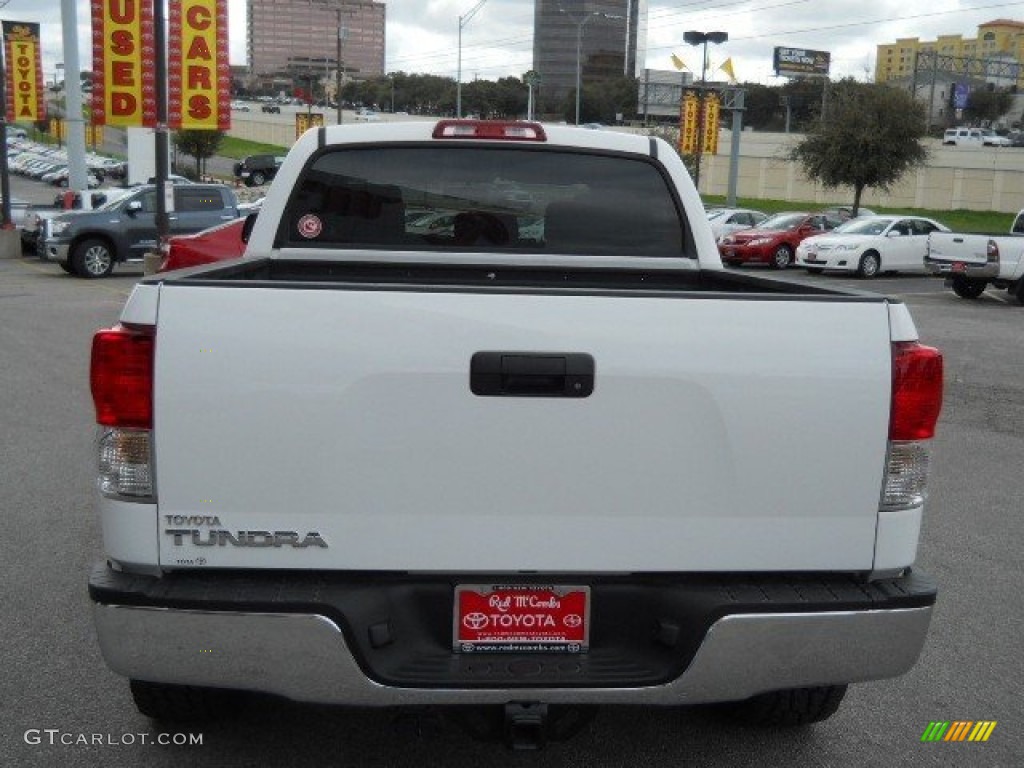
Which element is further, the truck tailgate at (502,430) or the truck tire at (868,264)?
the truck tire at (868,264)

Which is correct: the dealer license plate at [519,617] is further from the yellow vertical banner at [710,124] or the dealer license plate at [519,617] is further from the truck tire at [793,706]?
the yellow vertical banner at [710,124]

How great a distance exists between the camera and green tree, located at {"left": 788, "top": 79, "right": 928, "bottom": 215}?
3966 centimetres

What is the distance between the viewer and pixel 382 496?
293 centimetres

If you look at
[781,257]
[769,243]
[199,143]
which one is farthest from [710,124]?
[199,143]

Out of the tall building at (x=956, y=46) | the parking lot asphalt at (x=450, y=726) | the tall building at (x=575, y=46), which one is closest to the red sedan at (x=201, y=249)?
the parking lot asphalt at (x=450, y=726)

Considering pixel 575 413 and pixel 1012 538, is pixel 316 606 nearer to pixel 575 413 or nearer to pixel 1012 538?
pixel 575 413

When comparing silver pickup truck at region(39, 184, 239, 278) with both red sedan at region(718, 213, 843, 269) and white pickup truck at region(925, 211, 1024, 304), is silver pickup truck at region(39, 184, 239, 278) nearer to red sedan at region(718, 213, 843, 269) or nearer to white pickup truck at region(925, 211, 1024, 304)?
red sedan at region(718, 213, 843, 269)

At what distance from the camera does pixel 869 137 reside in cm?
3962

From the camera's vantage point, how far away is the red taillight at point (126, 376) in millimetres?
2877

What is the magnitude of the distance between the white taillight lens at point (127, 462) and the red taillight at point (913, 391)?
1.89m

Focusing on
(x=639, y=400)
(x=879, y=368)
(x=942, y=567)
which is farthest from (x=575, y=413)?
(x=942, y=567)

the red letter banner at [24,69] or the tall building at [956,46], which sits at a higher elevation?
the tall building at [956,46]

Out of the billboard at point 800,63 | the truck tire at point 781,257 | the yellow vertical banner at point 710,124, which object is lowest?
the truck tire at point 781,257

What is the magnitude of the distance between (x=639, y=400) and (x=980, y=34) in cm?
20264
